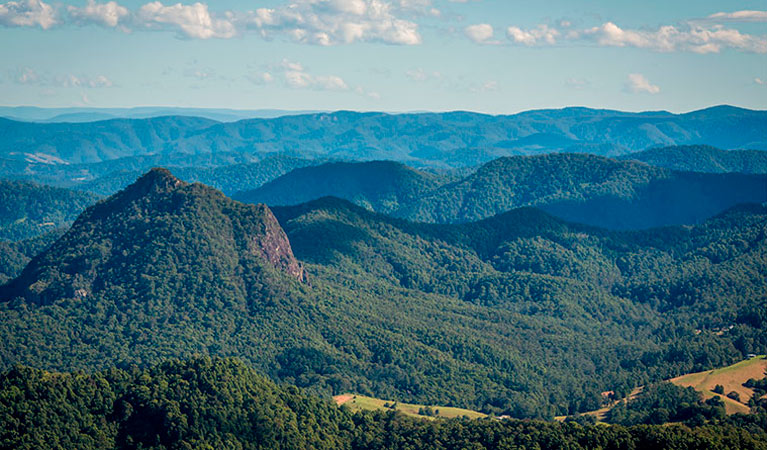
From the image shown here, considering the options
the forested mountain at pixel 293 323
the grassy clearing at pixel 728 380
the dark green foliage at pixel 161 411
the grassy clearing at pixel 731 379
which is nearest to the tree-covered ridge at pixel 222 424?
the dark green foliage at pixel 161 411

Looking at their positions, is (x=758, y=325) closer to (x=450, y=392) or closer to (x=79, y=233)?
(x=450, y=392)

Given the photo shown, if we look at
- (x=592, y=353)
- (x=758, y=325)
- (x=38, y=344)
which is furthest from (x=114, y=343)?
(x=758, y=325)

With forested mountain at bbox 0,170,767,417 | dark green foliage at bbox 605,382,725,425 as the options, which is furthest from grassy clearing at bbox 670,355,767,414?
forested mountain at bbox 0,170,767,417

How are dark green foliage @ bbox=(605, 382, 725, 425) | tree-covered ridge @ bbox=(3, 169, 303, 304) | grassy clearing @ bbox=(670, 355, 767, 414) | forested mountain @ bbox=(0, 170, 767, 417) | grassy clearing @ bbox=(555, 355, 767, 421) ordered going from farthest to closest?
tree-covered ridge @ bbox=(3, 169, 303, 304) < forested mountain @ bbox=(0, 170, 767, 417) < grassy clearing @ bbox=(670, 355, 767, 414) < grassy clearing @ bbox=(555, 355, 767, 421) < dark green foliage @ bbox=(605, 382, 725, 425)

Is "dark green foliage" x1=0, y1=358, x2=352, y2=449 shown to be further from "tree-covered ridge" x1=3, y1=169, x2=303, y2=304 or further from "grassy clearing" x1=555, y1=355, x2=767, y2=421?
"tree-covered ridge" x1=3, y1=169, x2=303, y2=304

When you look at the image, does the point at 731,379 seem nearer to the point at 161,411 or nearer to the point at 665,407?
the point at 665,407

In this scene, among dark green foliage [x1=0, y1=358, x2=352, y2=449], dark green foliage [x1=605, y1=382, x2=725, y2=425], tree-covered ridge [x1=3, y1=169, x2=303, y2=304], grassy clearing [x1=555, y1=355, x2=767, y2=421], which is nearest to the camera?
dark green foliage [x1=0, y1=358, x2=352, y2=449]
